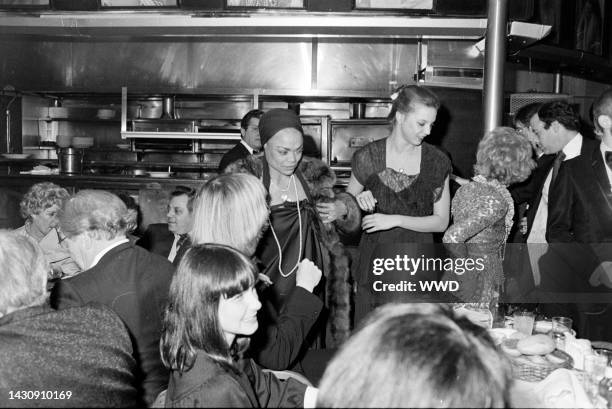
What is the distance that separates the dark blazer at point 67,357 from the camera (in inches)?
54.1

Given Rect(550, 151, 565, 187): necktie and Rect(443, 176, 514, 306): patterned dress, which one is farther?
Rect(550, 151, 565, 187): necktie

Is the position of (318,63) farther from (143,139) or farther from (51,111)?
(51,111)

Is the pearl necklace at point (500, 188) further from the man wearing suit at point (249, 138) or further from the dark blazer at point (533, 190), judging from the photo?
the man wearing suit at point (249, 138)

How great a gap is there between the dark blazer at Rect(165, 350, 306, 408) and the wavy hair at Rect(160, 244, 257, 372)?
40mm

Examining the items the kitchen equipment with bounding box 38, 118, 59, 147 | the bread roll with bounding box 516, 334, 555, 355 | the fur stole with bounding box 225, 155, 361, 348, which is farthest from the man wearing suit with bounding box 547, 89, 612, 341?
the kitchen equipment with bounding box 38, 118, 59, 147

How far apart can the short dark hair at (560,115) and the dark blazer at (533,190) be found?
0.83ft

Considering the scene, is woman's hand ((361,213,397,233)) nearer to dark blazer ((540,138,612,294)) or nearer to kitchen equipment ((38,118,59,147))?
dark blazer ((540,138,612,294))

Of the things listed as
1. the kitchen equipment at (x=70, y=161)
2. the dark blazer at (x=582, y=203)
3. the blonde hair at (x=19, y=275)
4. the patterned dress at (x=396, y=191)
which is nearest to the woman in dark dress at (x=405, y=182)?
the patterned dress at (x=396, y=191)

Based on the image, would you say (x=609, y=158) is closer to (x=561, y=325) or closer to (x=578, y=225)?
(x=578, y=225)

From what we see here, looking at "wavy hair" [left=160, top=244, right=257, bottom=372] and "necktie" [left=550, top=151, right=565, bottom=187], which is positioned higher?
"necktie" [left=550, top=151, right=565, bottom=187]

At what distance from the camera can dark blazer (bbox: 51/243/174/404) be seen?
6.78 ft

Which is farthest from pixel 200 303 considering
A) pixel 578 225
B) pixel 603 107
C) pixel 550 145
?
pixel 550 145

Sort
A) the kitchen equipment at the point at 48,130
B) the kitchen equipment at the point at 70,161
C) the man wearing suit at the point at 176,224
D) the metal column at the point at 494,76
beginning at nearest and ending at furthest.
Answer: the man wearing suit at the point at 176,224 < the metal column at the point at 494,76 < the kitchen equipment at the point at 70,161 < the kitchen equipment at the point at 48,130

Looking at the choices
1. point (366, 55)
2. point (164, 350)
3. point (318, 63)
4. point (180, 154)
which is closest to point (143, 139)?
point (180, 154)
